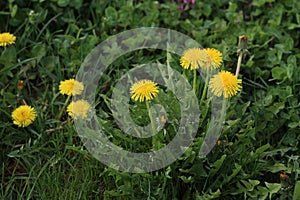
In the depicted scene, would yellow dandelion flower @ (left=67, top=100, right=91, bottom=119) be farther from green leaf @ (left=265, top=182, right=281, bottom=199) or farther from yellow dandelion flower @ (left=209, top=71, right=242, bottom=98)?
green leaf @ (left=265, top=182, right=281, bottom=199)

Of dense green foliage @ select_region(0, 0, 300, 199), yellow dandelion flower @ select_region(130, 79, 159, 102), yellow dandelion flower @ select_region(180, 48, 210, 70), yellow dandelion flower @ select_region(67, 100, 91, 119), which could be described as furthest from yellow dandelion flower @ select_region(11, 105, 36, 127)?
yellow dandelion flower @ select_region(180, 48, 210, 70)

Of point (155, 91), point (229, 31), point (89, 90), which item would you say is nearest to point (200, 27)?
point (229, 31)

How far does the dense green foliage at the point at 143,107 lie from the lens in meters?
1.72

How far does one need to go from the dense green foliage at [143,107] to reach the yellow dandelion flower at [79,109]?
0.07 metres

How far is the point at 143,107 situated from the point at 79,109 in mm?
244

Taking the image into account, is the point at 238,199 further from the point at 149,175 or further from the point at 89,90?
the point at 89,90

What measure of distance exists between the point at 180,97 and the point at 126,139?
22cm

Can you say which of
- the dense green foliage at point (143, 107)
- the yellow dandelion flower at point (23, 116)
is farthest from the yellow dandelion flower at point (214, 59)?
the yellow dandelion flower at point (23, 116)

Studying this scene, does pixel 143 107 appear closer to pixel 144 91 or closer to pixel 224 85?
pixel 144 91

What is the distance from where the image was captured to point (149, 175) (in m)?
1.65

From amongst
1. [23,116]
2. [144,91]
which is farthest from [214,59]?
[23,116]

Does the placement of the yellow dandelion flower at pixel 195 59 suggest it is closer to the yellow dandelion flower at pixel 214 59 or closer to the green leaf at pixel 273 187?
the yellow dandelion flower at pixel 214 59

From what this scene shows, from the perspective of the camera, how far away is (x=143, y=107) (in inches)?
68.7

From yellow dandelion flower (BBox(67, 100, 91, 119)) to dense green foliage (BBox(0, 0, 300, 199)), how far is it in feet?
0.23
